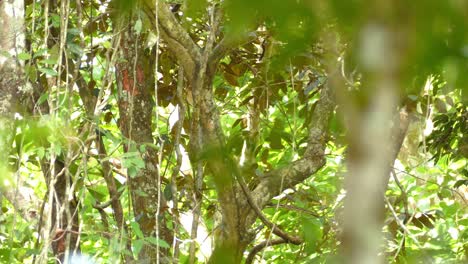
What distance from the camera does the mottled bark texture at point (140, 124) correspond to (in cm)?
284

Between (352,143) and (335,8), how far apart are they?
0.16 m

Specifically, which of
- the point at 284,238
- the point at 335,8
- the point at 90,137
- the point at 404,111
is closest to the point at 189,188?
the point at 284,238

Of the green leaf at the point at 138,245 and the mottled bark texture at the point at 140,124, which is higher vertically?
the mottled bark texture at the point at 140,124

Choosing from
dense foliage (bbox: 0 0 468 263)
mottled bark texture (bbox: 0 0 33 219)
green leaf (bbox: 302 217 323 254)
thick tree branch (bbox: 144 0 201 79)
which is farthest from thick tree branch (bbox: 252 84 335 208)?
mottled bark texture (bbox: 0 0 33 219)

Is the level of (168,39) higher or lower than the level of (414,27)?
higher

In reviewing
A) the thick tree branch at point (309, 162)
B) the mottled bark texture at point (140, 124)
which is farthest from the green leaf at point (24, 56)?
the thick tree branch at point (309, 162)

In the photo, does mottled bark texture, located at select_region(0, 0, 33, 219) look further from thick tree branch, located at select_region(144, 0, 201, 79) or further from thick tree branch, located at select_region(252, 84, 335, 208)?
thick tree branch, located at select_region(252, 84, 335, 208)

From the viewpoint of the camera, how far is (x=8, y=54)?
231cm

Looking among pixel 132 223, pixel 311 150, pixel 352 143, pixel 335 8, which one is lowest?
pixel 352 143

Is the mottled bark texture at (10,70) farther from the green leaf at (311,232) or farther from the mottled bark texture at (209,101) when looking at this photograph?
the green leaf at (311,232)

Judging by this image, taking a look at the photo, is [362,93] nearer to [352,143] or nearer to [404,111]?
[352,143]

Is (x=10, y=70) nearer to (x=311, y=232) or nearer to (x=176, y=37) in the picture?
(x=176, y=37)

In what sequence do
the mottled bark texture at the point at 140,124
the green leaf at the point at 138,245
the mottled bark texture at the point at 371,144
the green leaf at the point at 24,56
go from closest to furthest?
the mottled bark texture at the point at 371,144, the green leaf at the point at 24,56, the green leaf at the point at 138,245, the mottled bark texture at the point at 140,124

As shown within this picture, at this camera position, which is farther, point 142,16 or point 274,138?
point 274,138
